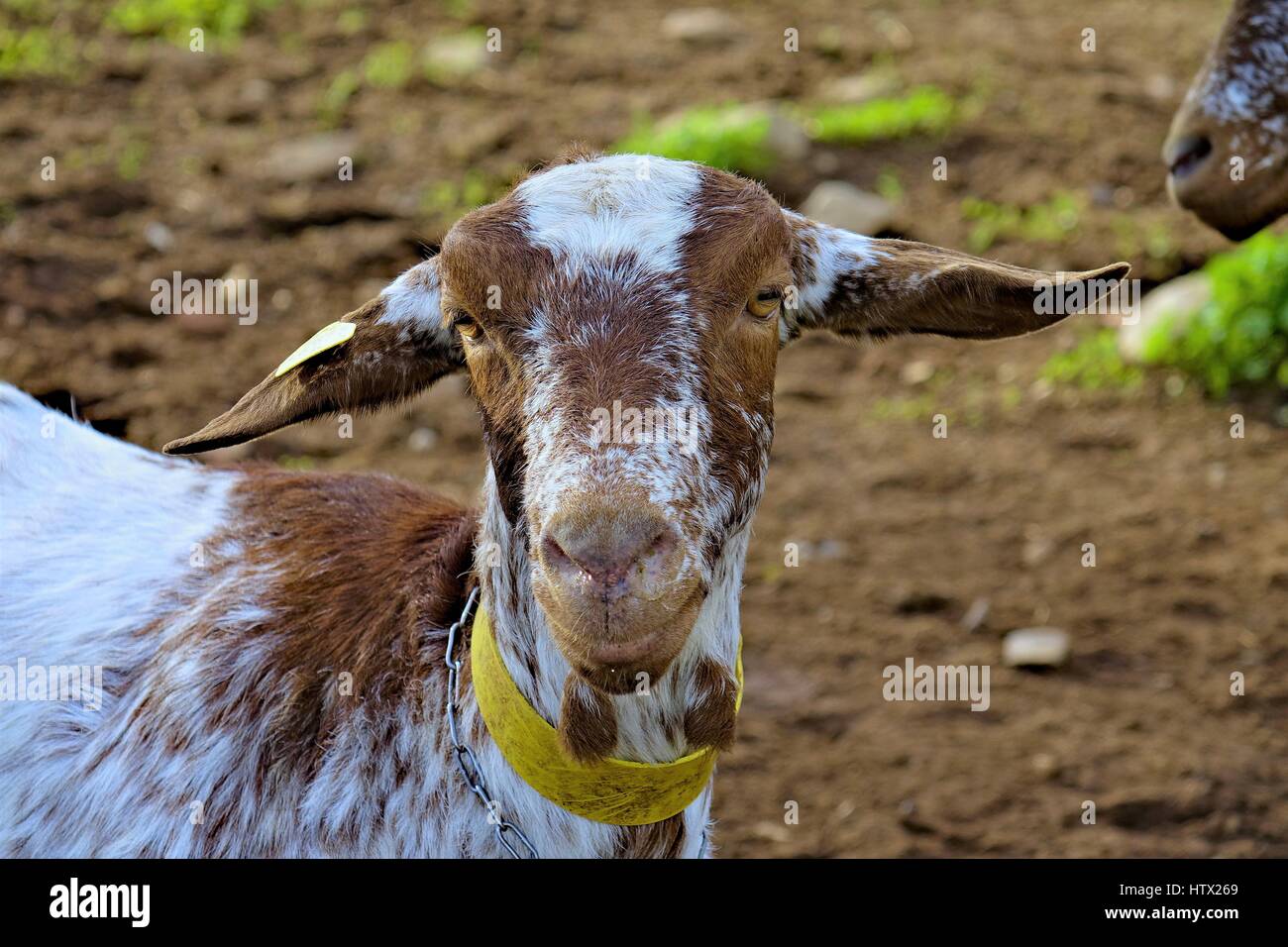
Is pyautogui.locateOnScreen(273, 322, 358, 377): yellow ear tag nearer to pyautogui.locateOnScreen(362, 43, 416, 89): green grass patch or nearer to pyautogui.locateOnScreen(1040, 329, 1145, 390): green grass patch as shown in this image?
pyautogui.locateOnScreen(1040, 329, 1145, 390): green grass patch

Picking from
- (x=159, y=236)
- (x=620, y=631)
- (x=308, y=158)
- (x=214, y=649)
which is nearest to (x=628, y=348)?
(x=620, y=631)

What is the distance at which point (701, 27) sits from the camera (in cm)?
945

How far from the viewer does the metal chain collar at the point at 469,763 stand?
2.88 meters

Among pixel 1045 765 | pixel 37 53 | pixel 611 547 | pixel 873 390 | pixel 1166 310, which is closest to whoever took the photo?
pixel 611 547

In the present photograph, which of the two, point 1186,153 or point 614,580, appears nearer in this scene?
point 614,580

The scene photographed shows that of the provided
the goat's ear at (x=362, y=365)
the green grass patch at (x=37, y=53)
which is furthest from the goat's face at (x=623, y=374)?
the green grass patch at (x=37, y=53)

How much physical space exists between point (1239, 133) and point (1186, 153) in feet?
0.58

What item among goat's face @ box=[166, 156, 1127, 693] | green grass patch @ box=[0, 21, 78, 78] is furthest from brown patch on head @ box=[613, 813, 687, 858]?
green grass patch @ box=[0, 21, 78, 78]

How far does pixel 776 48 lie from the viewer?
9.26 metres

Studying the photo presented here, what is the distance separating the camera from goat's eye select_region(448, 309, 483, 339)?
2.83 m

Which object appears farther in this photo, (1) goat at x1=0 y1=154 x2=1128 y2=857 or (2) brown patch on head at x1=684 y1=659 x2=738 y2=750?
(2) brown patch on head at x1=684 y1=659 x2=738 y2=750

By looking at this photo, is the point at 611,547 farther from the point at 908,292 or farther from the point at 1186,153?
the point at 1186,153

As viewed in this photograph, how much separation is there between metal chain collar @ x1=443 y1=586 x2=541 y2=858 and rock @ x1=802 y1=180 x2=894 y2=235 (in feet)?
15.2

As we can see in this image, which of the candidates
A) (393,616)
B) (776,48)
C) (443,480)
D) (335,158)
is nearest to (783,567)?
(443,480)
